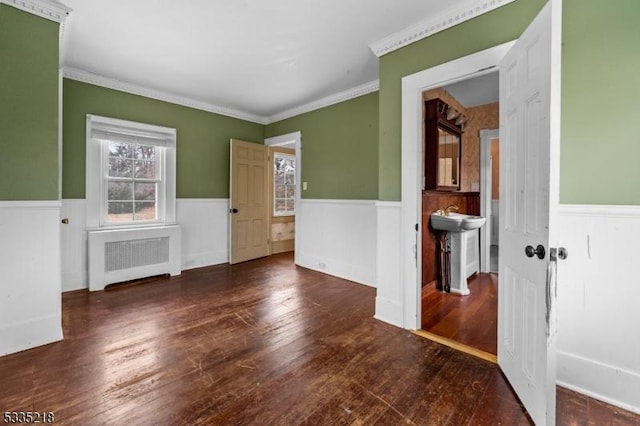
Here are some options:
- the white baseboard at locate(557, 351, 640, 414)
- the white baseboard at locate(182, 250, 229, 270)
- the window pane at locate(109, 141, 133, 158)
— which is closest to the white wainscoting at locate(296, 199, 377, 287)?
the white baseboard at locate(182, 250, 229, 270)

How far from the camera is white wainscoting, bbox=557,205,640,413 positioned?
159 centimetres

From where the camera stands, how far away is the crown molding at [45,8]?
2135 millimetres

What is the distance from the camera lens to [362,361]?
2.01 metres

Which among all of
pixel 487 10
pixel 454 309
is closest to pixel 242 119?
pixel 487 10

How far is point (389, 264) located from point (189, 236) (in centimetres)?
333

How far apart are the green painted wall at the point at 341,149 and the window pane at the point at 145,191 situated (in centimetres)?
228

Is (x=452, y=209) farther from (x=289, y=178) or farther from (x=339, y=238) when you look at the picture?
(x=289, y=178)

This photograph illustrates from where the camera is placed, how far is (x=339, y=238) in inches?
166

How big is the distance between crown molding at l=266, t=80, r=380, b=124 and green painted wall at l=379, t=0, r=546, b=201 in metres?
1.00

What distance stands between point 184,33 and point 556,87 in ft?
9.40

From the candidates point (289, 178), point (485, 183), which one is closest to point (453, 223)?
point (485, 183)

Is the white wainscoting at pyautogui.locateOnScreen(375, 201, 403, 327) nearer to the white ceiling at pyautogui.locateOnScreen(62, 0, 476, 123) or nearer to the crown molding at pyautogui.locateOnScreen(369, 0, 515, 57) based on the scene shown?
the crown molding at pyautogui.locateOnScreen(369, 0, 515, 57)

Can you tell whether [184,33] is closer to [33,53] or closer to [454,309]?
[33,53]

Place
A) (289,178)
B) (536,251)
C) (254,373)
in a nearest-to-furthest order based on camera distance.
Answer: (536,251)
(254,373)
(289,178)
